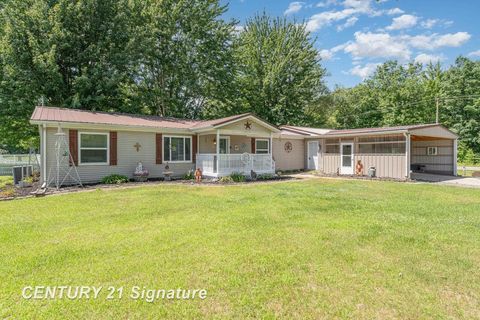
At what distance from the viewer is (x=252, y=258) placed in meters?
3.93

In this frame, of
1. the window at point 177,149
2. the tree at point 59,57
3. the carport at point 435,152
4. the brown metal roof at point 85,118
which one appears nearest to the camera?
the brown metal roof at point 85,118

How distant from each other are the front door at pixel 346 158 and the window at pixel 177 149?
29.7 feet

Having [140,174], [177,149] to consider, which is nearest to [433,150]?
[177,149]

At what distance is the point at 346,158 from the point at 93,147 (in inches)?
529

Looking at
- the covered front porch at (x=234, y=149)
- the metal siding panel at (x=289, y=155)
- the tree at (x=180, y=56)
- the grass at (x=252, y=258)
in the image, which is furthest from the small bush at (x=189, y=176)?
the tree at (x=180, y=56)

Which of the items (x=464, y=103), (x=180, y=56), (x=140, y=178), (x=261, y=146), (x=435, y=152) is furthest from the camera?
(x=464, y=103)

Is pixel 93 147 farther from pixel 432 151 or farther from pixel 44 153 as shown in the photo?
pixel 432 151

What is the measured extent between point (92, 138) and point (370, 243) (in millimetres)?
11234

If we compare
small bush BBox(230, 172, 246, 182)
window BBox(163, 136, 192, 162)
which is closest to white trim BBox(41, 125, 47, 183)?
window BBox(163, 136, 192, 162)

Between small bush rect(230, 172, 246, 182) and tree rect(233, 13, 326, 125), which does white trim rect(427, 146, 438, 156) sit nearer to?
tree rect(233, 13, 326, 125)

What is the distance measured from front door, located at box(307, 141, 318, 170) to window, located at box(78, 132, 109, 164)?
43.5ft

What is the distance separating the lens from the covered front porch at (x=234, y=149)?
1321 cm

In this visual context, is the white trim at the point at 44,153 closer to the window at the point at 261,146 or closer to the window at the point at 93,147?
the window at the point at 93,147

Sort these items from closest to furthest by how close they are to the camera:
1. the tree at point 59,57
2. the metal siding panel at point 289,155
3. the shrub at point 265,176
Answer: the shrub at point 265,176 → the tree at point 59,57 → the metal siding panel at point 289,155
